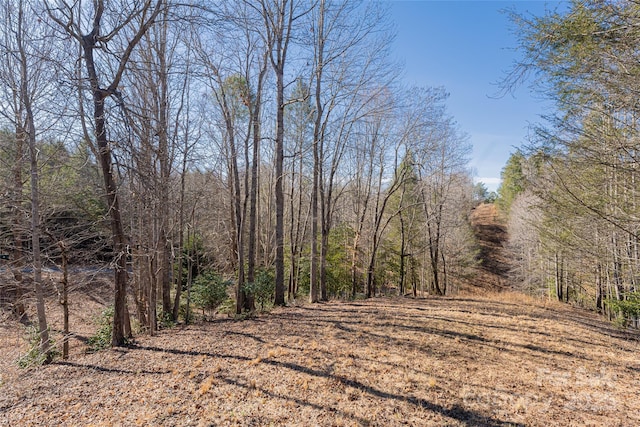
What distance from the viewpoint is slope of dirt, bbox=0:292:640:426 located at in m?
3.03

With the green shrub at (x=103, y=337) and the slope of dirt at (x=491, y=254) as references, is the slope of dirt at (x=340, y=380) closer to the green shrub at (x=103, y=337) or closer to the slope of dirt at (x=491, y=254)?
the green shrub at (x=103, y=337)

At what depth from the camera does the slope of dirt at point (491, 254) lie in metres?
29.6

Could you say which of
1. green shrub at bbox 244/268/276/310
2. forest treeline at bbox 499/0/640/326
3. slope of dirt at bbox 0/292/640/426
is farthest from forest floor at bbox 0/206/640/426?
forest treeline at bbox 499/0/640/326

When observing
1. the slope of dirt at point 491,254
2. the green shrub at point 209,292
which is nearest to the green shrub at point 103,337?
the green shrub at point 209,292

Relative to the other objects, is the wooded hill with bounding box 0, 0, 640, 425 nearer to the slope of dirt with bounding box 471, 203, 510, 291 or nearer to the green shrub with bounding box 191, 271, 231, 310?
the green shrub with bounding box 191, 271, 231, 310

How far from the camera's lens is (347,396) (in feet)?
10.9

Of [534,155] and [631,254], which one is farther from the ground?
[534,155]

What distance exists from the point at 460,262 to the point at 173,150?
20.1 meters

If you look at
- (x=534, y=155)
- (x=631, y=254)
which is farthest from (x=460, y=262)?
(x=534, y=155)

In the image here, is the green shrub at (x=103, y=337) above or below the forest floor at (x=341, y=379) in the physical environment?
below

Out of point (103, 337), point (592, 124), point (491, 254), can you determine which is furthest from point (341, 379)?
point (491, 254)

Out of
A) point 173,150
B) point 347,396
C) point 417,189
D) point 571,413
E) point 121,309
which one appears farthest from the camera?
point 417,189

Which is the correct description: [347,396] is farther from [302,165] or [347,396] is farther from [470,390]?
[302,165]

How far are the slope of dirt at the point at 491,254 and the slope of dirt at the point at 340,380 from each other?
20.0 metres
